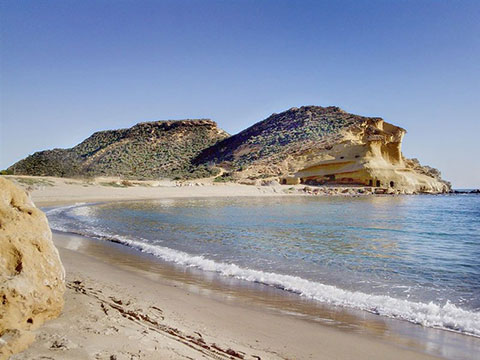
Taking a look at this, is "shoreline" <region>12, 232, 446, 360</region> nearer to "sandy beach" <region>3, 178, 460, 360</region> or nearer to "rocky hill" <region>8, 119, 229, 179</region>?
"sandy beach" <region>3, 178, 460, 360</region>

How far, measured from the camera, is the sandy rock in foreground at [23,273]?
2.81 metres

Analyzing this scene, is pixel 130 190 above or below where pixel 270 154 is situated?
below

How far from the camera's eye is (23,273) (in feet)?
10.2

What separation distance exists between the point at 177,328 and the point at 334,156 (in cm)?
5148

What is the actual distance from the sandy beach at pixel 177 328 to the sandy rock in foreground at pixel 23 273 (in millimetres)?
147

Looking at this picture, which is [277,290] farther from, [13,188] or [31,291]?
[13,188]

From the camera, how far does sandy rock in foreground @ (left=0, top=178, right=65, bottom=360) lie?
2.81 m

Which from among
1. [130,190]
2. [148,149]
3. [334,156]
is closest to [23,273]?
[130,190]

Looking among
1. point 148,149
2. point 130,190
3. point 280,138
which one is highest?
point 280,138

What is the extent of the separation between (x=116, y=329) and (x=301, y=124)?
231 ft

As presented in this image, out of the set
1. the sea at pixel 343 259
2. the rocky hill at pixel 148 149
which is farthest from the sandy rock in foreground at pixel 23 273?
the rocky hill at pixel 148 149

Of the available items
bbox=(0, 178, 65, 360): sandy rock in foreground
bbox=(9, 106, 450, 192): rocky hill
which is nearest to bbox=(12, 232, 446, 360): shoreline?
bbox=(0, 178, 65, 360): sandy rock in foreground

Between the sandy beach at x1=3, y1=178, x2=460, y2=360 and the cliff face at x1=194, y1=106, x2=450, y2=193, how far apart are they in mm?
47200

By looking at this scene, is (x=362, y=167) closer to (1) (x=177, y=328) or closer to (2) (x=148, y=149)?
(1) (x=177, y=328)
